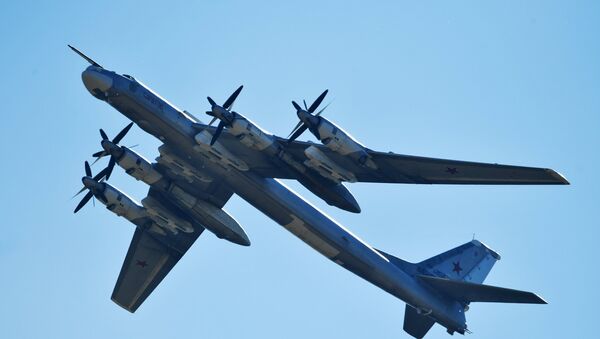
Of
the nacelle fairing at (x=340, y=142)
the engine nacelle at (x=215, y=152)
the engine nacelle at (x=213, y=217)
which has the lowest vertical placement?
the engine nacelle at (x=213, y=217)

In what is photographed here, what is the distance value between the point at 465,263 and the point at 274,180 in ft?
47.1

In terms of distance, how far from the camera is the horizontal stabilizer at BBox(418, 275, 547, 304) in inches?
1708

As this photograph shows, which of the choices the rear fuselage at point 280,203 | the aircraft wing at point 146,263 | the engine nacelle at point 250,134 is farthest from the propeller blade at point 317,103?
the aircraft wing at point 146,263

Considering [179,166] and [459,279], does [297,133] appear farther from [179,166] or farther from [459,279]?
[459,279]

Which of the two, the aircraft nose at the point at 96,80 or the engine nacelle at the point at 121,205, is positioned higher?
the aircraft nose at the point at 96,80

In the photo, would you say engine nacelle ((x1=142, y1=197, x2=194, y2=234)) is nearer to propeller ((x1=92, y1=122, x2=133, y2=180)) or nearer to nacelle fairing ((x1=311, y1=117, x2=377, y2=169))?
propeller ((x1=92, y1=122, x2=133, y2=180))

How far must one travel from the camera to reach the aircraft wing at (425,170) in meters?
39.4

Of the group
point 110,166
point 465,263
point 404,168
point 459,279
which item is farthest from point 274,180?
point 465,263

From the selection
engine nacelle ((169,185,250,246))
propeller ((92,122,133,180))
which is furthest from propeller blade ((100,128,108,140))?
engine nacelle ((169,185,250,246))

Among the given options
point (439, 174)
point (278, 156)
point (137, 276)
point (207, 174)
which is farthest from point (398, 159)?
point (137, 276)

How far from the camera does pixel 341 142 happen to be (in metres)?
39.1

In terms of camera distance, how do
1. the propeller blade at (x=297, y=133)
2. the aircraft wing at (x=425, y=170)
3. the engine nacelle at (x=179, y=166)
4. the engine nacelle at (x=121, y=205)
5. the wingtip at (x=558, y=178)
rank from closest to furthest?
the wingtip at (x=558, y=178), the aircraft wing at (x=425, y=170), the propeller blade at (x=297, y=133), the engine nacelle at (x=179, y=166), the engine nacelle at (x=121, y=205)

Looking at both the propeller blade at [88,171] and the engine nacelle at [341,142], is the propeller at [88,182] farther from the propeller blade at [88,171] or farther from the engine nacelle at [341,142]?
the engine nacelle at [341,142]

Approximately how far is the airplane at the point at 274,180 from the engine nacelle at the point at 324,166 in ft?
0.15
